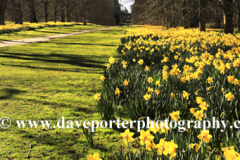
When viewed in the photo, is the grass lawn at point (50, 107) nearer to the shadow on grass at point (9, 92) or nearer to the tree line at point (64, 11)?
the shadow on grass at point (9, 92)

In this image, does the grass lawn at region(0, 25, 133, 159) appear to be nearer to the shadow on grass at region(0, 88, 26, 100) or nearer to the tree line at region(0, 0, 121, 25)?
the shadow on grass at region(0, 88, 26, 100)

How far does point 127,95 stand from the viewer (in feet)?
10.0

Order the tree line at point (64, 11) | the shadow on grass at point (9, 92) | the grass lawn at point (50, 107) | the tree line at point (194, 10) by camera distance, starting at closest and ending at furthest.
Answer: the grass lawn at point (50, 107) → the shadow on grass at point (9, 92) → the tree line at point (194, 10) → the tree line at point (64, 11)

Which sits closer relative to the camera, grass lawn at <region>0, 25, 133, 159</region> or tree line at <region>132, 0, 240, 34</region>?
grass lawn at <region>0, 25, 133, 159</region>

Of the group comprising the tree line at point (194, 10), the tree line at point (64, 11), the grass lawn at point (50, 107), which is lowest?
the grass lawn at point (50, 107)

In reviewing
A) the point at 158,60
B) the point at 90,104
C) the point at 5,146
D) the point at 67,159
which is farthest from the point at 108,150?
the point at 158,60

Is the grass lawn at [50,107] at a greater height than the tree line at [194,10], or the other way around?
the tree line at [194,10]

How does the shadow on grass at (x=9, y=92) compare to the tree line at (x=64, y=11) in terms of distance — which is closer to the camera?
the shadow on grass at (x=9, y=92)

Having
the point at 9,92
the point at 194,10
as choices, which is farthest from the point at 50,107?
the point at 194,10

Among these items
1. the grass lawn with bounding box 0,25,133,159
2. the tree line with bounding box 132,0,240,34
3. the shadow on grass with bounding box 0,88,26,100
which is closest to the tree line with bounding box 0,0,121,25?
the tree line with bounding box 132,0,240,34

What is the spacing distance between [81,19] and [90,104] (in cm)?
5985

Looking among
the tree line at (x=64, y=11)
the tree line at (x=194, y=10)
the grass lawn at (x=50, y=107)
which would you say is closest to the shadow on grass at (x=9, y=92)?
the grass lawn at (x=50, y=107)

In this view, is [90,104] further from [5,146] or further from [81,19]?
[81,19]

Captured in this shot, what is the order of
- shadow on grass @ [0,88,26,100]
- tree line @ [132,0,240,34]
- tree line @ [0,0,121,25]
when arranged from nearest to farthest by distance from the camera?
1. shadow on grass @ [0,88,26,100]
2. tree line @ [132,0,240,34]
3. tree line @ [0,0,121,25]
